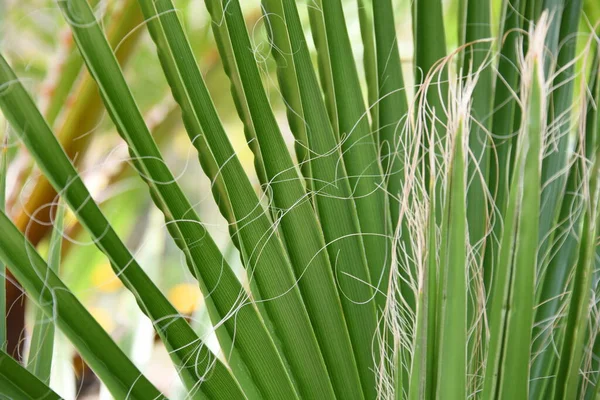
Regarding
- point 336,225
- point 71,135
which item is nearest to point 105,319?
point 71,135

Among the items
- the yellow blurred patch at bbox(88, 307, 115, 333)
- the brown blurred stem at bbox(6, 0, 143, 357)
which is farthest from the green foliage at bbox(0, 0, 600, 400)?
the yellow blurred patch at bbox(88, 307, 115, 333)

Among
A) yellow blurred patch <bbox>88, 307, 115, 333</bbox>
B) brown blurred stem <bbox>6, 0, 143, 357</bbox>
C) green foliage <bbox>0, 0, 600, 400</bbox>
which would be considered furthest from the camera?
yellow blurred patch <bbox>88, 307, 115, 333</bbox>

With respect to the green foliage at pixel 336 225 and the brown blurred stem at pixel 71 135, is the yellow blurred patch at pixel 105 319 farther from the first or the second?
the green foliage at pixel 336 225

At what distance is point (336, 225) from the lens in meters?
0.46

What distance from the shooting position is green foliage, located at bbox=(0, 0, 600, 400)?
0.88ft

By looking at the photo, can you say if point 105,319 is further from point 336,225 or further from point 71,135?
point 336,225

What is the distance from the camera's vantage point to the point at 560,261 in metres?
0.50

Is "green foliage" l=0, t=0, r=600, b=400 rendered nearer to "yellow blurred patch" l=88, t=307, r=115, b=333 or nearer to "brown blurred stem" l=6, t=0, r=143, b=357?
"brown blurred stem" l=6, t=0, r=143, b=357

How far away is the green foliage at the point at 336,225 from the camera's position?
0.27m

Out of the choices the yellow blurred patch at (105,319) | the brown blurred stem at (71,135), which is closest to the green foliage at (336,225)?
the brown blurred stem at (71,135)

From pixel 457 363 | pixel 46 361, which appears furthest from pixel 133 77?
pixel 457 363

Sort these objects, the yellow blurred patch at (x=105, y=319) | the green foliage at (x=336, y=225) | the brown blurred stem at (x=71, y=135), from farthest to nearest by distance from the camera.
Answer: the yellow blurred patch at (x=105, y=319) < the brown blurred stem at (x=71, y=135) < the green foliage at (x=336, y=225)

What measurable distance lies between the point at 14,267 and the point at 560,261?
446mm

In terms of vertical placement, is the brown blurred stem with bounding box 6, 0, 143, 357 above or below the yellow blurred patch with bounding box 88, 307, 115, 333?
above
